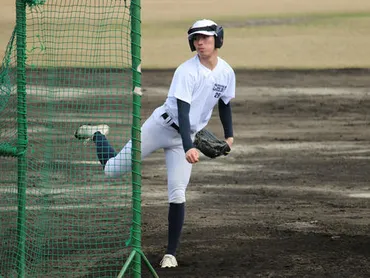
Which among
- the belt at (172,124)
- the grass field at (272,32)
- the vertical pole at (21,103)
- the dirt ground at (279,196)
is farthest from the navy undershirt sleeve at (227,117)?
the grass field at (272,32)

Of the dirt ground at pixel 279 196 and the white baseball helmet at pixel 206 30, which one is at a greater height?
the white baseball helmet at pixel 206 30

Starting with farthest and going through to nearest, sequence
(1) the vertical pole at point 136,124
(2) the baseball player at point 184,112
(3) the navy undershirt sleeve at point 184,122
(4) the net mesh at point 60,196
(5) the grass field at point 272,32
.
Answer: (5) the grass field at point 272,32, (4) the net mesh at point 60,196, (2) the baseball player at point 184,112, (3) the navy undershirt sleeve at point 184,122, (1) the vertical pole at point 136,124

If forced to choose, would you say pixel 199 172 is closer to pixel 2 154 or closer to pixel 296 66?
pixel 2 154

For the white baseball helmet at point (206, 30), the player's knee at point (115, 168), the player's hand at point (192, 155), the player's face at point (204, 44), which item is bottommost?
the player's knee at point (115, 168)

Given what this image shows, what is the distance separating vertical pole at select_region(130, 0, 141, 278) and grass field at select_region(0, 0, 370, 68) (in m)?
14.4

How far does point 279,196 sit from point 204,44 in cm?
444

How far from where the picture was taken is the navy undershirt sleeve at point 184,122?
867cm

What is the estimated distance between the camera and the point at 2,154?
8.46m

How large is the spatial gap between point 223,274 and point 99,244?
180 cm

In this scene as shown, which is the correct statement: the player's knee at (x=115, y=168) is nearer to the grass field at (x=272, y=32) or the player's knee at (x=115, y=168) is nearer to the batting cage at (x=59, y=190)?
the batting cage at (x=59, y=190)

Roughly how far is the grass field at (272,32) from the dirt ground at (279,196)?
6.58 metres

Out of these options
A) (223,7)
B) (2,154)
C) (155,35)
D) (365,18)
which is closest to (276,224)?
(2,154)

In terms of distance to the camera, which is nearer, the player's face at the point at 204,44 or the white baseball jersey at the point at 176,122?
the player's face at the point at 204,44

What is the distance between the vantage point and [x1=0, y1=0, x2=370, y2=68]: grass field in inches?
1182
